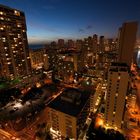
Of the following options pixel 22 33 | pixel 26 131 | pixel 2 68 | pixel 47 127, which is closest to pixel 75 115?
pixel 47 127

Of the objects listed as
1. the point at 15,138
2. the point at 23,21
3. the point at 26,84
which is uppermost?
the point at 23,21

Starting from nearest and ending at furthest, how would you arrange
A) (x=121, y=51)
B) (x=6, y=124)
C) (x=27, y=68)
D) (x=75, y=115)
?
(x=75, y=115)
(x=6, y=124)
(x=121, y=51)
(x=27, y=68)

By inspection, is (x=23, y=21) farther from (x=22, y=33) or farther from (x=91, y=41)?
(x=91, y=41)

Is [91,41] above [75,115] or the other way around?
above

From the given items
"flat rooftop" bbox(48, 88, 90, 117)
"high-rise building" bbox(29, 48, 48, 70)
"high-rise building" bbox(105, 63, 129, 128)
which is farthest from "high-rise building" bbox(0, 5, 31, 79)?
"high-rise building" bbox(105, 63, 129, 128)

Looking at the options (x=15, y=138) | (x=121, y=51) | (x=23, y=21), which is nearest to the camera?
(x=15, y=138)
